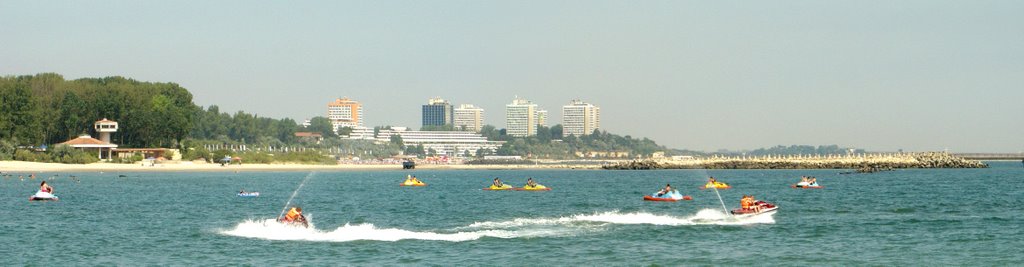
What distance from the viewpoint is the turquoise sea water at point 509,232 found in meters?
42.5

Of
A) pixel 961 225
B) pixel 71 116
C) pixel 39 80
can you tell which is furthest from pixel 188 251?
pixel 39 80

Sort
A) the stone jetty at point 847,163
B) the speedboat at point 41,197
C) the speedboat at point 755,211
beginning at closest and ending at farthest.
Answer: the speedboat at point 755,211
the speedboat at point 41,197
the stone jetty at point 847,163

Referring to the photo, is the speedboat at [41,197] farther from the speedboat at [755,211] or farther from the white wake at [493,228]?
the speedboat at [755,211]

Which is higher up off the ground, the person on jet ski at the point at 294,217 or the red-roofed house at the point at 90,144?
the red-roofed house at the point at 90,144

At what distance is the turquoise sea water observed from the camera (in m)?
42.5

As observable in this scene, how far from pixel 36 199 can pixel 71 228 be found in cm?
2364

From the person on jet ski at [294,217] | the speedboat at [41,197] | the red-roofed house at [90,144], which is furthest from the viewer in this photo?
the red-roofed house at [90,144]

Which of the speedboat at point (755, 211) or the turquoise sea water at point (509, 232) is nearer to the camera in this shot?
the turquoise sea water at point (509, 232)

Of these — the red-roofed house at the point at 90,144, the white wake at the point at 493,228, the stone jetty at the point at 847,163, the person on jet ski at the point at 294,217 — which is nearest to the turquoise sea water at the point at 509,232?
the white wake at the point at 493,228

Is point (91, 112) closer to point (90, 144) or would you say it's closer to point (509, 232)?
point (90, 144)

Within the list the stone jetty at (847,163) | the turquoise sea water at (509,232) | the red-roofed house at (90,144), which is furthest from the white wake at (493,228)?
the red-roofed house at (90,144)

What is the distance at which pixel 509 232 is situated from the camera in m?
51.9

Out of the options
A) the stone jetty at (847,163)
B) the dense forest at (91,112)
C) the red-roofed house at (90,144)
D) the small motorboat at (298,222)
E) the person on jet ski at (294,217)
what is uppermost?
the dense forest at (91,112)

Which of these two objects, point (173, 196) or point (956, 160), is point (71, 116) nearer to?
point (173, 196)
